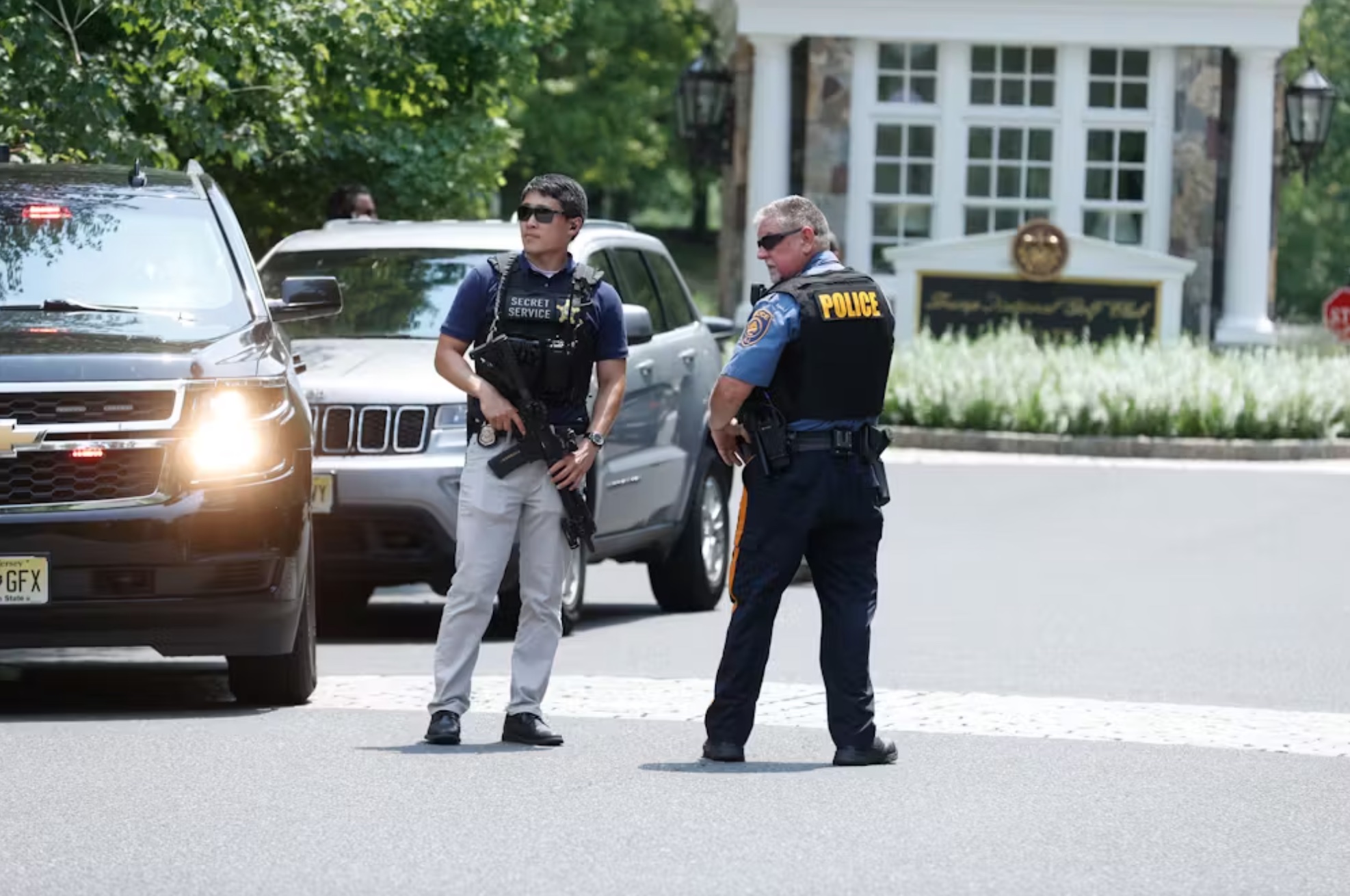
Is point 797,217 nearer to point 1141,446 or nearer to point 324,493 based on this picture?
point 324,493

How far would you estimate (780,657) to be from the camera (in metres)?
12.2

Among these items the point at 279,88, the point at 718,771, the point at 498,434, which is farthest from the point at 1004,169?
the point at 718,771

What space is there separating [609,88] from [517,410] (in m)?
45.6

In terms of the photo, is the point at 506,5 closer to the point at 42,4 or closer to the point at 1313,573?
the point at 42,4

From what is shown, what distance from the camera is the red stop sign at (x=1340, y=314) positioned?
102ft

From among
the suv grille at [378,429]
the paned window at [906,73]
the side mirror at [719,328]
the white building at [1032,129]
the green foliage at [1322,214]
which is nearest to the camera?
the suv grille at [378,429]

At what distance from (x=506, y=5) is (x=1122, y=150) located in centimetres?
1695

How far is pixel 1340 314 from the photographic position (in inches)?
A: 1225

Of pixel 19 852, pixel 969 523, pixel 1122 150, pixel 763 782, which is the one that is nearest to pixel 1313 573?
pixel 969 523

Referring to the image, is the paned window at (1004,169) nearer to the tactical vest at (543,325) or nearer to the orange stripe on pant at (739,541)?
the tactical vest at (543,325)

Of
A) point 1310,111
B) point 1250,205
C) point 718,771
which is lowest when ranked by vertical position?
point 718,771

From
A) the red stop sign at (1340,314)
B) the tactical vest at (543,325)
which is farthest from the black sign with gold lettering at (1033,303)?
the tactical vest at (543,325)

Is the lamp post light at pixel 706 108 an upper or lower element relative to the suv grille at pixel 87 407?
upper

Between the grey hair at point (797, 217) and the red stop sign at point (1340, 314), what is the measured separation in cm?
2348
